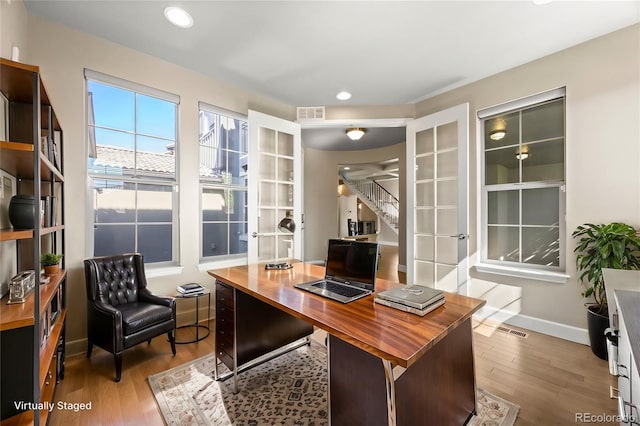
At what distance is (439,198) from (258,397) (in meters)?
3.01

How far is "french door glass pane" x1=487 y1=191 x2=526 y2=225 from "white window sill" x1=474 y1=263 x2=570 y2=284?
1.80 ft

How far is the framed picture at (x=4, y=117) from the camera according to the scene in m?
1.52

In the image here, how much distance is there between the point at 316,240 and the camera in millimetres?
7043

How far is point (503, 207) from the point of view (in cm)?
333

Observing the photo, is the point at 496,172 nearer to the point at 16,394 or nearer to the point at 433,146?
the point at 433,146

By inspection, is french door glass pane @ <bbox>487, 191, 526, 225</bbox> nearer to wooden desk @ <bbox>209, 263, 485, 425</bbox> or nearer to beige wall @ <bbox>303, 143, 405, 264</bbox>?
wooden desk @ <bbox>209, 263, 485, 425</bbox>

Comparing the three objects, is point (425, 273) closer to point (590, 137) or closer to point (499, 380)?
point (499, 380)

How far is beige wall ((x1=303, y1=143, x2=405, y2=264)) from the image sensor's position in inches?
273

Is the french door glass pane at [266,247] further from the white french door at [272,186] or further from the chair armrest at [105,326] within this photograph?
the chair armrest at [105,326]

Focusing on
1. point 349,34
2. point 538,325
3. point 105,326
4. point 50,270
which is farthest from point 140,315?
point 538,325

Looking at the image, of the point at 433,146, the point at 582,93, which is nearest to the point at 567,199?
the point at 582,93

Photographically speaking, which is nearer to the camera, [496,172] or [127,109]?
[127,109]

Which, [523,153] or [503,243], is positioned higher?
[523,153]

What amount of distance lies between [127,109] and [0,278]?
203cm
